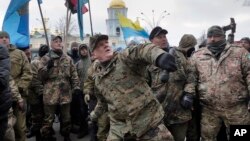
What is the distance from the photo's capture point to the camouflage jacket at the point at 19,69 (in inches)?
250

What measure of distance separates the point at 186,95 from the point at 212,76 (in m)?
0.41

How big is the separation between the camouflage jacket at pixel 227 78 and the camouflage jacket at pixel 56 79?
2805 mm

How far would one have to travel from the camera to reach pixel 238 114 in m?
4.85

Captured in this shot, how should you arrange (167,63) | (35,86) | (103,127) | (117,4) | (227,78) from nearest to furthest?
(167,63), (227,78), (103,127), (35,86), (117,4)

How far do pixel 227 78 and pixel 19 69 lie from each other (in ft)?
11.1

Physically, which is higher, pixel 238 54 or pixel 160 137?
pixel 238 54

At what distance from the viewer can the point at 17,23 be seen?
7215mm

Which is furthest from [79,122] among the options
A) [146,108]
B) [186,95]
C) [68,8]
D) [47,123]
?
[146,108]

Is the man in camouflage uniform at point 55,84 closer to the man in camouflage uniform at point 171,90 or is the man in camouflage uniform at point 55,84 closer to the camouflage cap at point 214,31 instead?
the man in camouflage uniform at point 171,90

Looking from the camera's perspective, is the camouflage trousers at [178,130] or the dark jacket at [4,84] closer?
the dark jacket at [4,84]

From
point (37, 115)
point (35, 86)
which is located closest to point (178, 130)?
point (35, 86)

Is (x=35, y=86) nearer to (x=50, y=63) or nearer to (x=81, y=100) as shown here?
(x=50, y=63)

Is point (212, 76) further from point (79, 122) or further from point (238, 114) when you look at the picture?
point (79, 122)

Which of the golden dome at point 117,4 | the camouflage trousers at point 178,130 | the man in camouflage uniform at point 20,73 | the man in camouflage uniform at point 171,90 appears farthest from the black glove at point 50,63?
the golden dome at point 117,4
